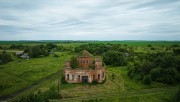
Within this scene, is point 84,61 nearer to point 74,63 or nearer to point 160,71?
point 74,63

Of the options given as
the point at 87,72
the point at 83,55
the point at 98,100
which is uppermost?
the point at 83,55

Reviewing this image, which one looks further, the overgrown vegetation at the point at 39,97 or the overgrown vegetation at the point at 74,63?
the overgrown vegetation at the point at 74,63

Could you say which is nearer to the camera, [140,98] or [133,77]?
[140,98]

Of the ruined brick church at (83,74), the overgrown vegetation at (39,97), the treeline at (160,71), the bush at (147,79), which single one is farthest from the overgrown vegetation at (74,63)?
the bush at (147,79)

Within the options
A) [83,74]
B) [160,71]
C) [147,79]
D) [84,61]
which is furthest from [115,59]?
[83,74]

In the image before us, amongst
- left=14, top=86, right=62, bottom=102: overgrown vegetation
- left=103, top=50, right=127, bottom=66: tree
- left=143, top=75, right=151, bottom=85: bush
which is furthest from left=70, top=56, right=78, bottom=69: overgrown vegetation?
left=103, top=50, right=127, bottom=66: tree

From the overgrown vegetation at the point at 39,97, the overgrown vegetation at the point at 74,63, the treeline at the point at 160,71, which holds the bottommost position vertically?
the overgrown vegetation at the point at 39,97

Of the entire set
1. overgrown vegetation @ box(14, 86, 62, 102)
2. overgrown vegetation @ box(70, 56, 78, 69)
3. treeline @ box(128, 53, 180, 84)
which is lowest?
overgrown vegetation @ box(14, 86, 62, 102)

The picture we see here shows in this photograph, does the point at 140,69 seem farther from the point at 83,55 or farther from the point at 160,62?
the point at 83,55

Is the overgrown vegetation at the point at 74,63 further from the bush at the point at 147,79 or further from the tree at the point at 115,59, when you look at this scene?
the tree at the point at 115,59

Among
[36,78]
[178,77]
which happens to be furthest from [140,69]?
[36,78]

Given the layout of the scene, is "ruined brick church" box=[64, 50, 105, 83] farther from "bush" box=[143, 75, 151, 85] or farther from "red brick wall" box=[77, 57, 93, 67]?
"bush" box=[143, 75, 151, 85]
